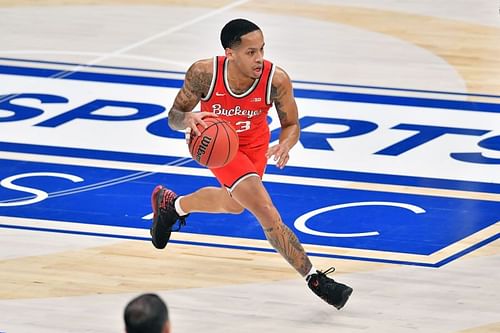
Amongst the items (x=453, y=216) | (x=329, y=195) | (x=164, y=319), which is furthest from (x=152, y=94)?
(x=164, y=319)

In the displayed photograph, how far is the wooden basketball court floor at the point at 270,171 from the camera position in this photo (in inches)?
311

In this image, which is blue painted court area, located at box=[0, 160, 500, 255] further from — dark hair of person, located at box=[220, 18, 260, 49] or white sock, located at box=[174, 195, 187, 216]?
dark hair of person, located at box=[220, 18, 260, 49]

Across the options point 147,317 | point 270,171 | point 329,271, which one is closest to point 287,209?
point 270,171

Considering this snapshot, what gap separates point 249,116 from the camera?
8016mm

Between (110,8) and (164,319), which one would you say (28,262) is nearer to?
(164,319)

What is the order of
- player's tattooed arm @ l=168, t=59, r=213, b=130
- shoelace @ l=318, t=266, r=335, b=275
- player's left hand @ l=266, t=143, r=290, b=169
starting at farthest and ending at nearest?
player's tattooed arm @ l=168, t=59, r=213, b=130 → shoelace @ l=318, t=266, r=335, b=275 → player's left hand @ l=266, t=143, r=290, b=169

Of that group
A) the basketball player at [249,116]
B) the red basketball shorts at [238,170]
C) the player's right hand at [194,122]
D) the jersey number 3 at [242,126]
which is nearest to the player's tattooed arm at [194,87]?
the basketball player at [249,116]

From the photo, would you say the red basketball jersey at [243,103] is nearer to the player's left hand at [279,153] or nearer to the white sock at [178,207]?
the player's left hand at [279,153]

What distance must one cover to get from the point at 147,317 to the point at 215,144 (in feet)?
11.0

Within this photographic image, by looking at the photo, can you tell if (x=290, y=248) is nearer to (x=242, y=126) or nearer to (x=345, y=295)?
(x=345, y=295)

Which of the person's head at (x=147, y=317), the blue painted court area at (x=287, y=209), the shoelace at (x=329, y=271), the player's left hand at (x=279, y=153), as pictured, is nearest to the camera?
the person's head at (x=147, y=317)

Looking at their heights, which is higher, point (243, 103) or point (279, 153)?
point (243, 103)

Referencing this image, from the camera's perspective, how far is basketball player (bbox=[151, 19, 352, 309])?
7719 millimetres

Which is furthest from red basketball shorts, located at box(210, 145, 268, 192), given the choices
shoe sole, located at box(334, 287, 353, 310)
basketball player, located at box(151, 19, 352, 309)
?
shoe sole, located at box(334, 287, 353, 310)
